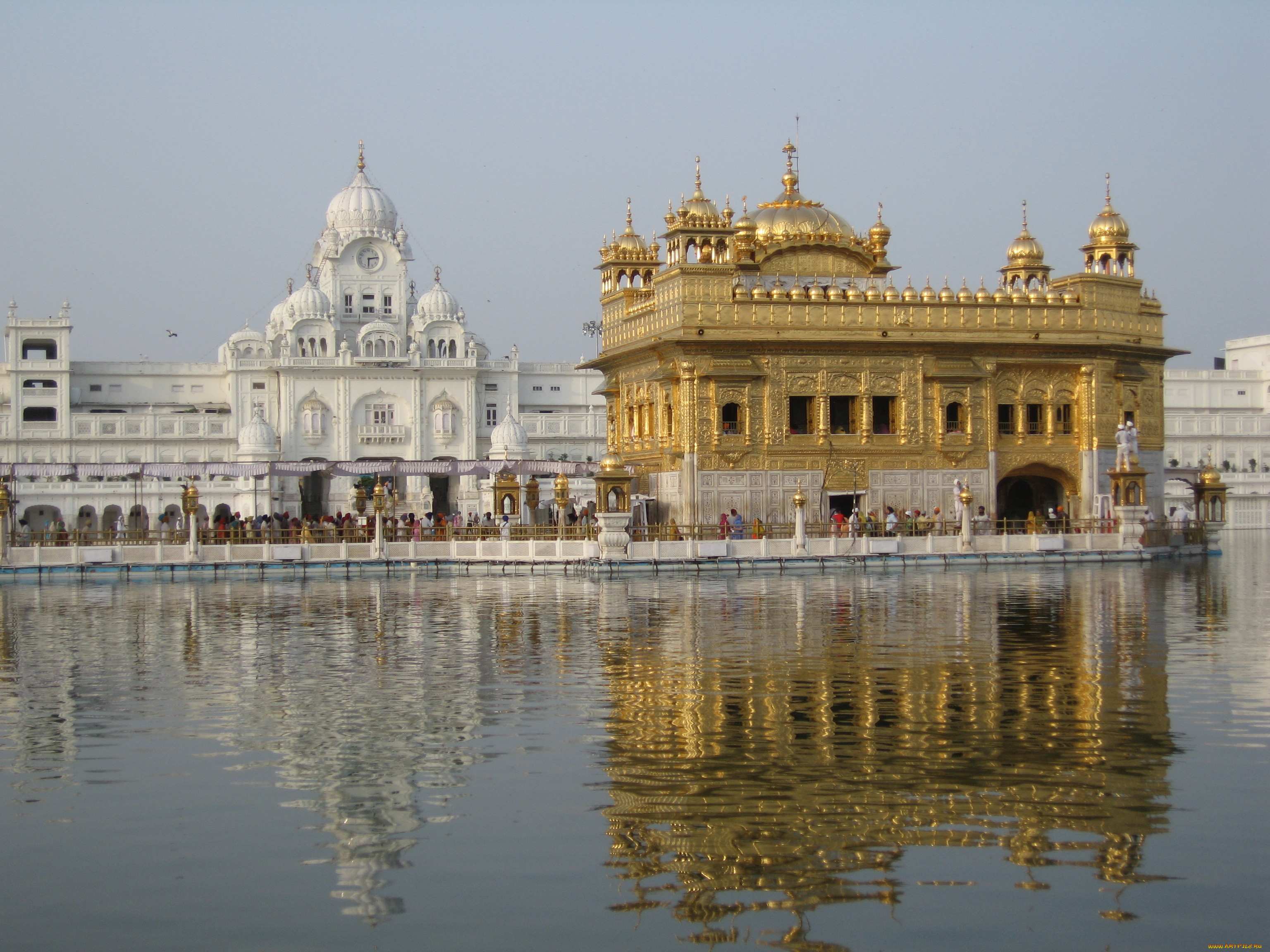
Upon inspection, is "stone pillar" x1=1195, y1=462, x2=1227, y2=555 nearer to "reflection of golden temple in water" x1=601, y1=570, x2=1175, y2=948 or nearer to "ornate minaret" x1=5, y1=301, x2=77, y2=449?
"reflection of golden temple in water" x1=601, y1=570, x2=1175, y2=948

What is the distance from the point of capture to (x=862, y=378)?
34.4 m

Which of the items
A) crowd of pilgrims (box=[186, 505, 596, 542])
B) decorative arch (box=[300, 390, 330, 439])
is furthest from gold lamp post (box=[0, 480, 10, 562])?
decorative arch (box=[300, 390, 330, 439])

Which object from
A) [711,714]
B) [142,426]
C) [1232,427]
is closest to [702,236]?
[711,714]

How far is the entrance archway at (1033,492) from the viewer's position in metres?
36.3

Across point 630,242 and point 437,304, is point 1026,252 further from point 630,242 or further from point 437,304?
point 437,304

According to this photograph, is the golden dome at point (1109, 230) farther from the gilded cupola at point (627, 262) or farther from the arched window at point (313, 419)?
the arched window at point (313, 419)

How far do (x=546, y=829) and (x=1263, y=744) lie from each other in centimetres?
505

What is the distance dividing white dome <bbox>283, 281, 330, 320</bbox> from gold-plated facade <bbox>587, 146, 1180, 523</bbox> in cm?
3372

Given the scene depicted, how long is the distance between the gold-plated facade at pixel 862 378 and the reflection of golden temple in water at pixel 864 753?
49.4 feet

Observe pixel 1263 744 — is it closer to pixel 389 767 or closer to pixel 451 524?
pixel 389 767

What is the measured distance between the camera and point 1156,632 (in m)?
17.3

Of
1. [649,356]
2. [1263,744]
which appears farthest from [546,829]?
[649,356]

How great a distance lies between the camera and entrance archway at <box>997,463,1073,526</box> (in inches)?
1430

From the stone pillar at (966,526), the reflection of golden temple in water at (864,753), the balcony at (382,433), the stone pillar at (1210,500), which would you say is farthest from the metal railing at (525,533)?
the balcony at (382,433)
